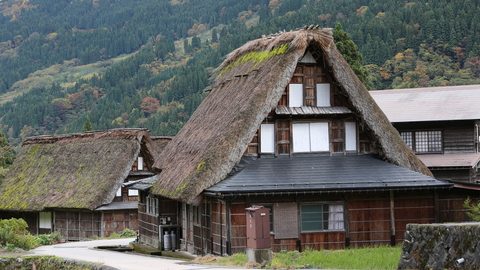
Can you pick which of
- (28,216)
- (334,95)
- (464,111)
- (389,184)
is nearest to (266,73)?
(334,95)

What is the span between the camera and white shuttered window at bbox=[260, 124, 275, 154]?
32000 mm

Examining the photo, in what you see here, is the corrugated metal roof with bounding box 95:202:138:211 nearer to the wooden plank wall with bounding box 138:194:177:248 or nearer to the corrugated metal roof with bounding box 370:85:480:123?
the wooden plank wall with bounding box 138:194:177:248

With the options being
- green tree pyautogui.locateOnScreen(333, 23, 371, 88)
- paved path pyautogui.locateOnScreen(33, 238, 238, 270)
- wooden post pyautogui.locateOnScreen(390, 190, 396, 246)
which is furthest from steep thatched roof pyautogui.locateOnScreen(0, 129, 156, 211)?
wooden post pyautogui.locateOnScreen(390, 190, 396, 246)

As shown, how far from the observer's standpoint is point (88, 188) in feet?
165

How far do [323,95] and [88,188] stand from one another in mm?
21939

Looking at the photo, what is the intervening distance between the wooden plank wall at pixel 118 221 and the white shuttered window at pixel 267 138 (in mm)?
20896

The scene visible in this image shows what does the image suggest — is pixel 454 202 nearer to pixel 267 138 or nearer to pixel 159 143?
pixel 267 138

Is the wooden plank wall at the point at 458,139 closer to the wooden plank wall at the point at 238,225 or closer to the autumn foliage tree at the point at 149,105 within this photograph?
the wooden plank wall at the point at 238,225

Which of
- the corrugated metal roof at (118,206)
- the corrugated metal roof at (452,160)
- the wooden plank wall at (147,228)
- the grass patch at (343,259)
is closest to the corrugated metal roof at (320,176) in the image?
the grass patch at (343,259)

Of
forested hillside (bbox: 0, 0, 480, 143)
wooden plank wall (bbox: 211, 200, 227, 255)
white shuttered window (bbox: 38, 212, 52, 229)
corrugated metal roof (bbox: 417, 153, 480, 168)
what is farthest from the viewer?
forested hillside (bbox: 0, 0, 480, 143)

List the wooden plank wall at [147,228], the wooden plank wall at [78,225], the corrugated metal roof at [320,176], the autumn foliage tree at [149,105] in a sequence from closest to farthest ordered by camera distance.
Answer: the corrugated metal roof at [320,176] < the wooden plank wall at [147,228] < the wooden plank wall at [78,225] < the autumn foliage tree at [149,105]

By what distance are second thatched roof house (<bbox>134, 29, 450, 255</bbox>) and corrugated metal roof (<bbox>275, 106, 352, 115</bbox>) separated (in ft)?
0.13

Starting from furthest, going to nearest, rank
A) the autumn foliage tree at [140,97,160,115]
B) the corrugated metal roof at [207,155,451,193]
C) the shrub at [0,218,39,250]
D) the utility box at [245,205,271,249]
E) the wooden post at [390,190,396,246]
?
the autumn foliage tree at [140,97,160,115] < the shrub at [0,218,39,250] < the wooden post at [390,190,396,246] < the corrugated metal roof at [207,155,451,193] < the utility box at [245,205,271,249]

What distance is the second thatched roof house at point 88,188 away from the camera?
50.2 metres
